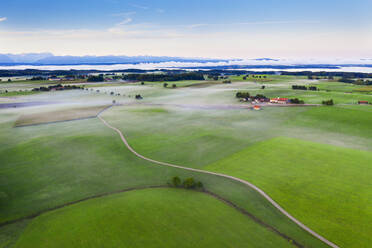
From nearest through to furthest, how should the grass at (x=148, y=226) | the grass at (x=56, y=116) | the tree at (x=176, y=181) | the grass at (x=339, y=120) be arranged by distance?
1. the grass at (x=148, y=226)
2. the tree at (x=176, y=181)
3. the grass at (x=339, y=120)
4. the grass at (x=56, y=116)

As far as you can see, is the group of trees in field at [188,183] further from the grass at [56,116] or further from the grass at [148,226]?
the grass at [56,116]

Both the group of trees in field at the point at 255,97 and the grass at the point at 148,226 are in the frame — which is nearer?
the grass at the point at 148,226

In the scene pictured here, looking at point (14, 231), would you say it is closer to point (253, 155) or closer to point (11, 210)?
point (11, 210)

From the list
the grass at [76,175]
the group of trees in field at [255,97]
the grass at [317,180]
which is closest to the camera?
the grass at [317,180]

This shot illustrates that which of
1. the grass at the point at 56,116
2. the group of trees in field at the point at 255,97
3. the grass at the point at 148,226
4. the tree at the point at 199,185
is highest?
the group of trees in field at the point at 255,97

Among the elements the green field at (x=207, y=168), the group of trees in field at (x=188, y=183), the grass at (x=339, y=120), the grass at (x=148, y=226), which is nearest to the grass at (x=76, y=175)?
the green field at (x=207, y=168)

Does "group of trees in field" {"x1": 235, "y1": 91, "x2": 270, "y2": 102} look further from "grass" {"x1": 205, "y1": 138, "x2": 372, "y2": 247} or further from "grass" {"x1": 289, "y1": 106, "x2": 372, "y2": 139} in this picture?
"grass" {"x1": 205, "y1": 138, "x2": 372, "y2": 247}

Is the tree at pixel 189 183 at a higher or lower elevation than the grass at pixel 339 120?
lower
